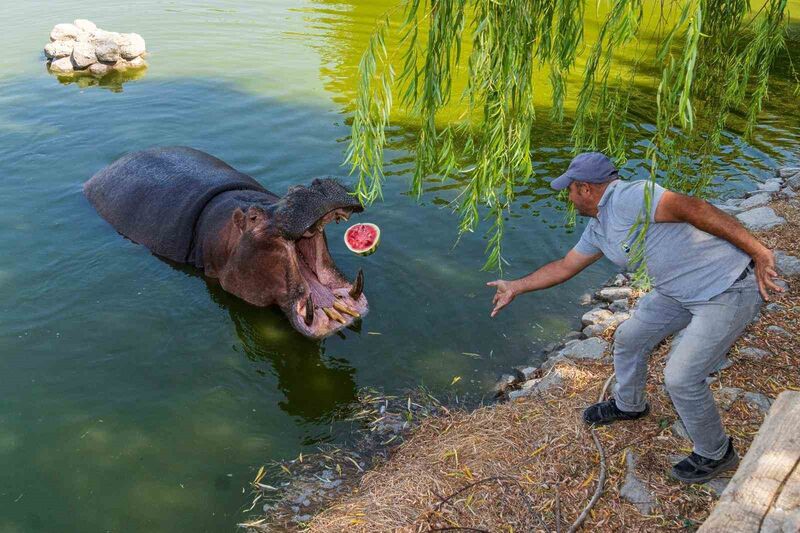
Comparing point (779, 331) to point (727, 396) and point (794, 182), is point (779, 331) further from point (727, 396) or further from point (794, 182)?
point (794, 182)

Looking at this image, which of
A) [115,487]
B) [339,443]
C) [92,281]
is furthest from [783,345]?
[92,281]

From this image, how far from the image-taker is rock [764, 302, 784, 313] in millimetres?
6367

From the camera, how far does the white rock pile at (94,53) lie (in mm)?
14578

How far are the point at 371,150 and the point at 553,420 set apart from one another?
247cm

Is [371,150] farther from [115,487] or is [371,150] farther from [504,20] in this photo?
[115,487]

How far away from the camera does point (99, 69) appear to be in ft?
48.1

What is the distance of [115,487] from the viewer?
553 cm

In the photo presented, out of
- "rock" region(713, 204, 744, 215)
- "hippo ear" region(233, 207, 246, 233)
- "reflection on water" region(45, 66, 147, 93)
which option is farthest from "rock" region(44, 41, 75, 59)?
"rock" region(713, 204, 744, 215)

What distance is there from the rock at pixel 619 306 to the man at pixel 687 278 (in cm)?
292

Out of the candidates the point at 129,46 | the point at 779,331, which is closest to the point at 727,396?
the point at 779,331

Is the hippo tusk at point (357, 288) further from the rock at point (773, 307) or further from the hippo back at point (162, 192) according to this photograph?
the rock at point (773, 307)

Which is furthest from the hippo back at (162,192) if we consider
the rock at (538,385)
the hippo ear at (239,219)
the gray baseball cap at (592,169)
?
the gray baseball cap at (592,169)

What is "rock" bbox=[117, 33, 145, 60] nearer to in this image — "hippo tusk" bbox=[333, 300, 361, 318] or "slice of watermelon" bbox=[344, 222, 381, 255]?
"slice of watermelon" bbox=[344, 222, 381, 255]

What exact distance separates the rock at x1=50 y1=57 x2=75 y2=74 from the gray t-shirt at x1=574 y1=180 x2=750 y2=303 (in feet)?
44.4
